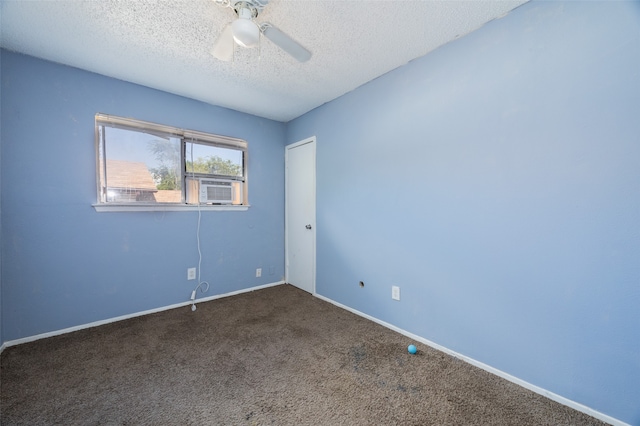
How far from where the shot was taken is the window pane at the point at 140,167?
2342 millimetres

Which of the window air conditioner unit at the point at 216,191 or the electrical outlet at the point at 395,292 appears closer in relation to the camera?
the electrical outlet at the point at 395,292

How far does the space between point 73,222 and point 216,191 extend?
4.29 ft

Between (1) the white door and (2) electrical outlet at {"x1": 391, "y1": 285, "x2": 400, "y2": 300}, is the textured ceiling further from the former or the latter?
(2) electrical outlet at {"x1": 391, "y1": 285, "x2": 400, "y2": 300}

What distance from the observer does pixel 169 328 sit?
2.25 m

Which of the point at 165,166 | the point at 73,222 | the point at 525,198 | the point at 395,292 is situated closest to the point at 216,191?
the point at 165,166

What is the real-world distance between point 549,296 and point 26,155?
159 inches

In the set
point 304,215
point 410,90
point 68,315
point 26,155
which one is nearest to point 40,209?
point 26,155

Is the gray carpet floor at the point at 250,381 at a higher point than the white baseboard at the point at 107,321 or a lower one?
lower

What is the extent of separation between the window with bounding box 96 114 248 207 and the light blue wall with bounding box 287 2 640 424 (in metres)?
1.91

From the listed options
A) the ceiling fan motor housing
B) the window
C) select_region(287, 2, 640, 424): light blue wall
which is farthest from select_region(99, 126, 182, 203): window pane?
select_region(287, 2, 640, 424): light blue wall

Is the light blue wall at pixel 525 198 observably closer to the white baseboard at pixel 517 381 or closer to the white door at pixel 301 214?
the white baseboard at pixel 517 381

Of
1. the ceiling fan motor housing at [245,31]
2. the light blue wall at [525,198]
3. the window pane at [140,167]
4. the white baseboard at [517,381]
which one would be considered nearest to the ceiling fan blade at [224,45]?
the ceiling fan motor housing at [245,31]

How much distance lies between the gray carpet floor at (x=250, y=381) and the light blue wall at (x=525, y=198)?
0.27 metres

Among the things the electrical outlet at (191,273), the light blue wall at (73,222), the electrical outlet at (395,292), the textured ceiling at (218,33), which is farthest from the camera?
the electrical outlet at (191,273)
